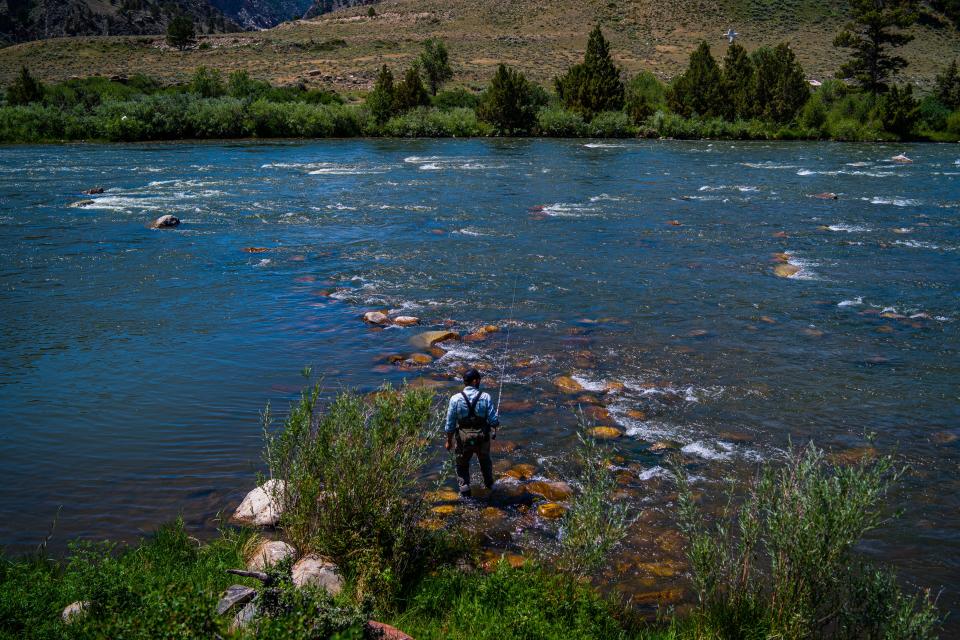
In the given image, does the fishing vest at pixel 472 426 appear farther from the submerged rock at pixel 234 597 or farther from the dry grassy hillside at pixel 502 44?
the dry grassy hillside at pixel 502 44

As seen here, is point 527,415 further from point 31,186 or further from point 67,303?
point 31,186

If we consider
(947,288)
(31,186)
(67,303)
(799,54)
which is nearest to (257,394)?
(67,303)

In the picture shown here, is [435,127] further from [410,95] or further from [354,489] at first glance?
[354,489]

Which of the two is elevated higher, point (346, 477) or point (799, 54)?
point (799, 54)

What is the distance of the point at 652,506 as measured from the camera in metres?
8.53

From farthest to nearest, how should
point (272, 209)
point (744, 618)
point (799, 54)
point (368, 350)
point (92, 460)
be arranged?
point (799, 54) < point (272, 209) < point (368, 350) < point (92, 460) < point (744, 618)

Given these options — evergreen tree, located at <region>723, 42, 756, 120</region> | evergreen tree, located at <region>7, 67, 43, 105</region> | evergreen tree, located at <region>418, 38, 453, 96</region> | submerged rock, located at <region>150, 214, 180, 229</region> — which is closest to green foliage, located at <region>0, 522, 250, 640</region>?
submerged rock, located at <region>150, 214, 180, 229</region>

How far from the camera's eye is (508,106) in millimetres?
64312

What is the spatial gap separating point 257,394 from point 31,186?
29133mm

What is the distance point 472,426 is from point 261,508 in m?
2.44

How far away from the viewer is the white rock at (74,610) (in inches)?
211

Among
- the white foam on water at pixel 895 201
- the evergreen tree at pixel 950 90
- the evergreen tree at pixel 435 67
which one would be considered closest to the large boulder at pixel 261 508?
the white foam on water at pixel 895 201

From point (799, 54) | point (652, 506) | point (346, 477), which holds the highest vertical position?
point (799, 54)

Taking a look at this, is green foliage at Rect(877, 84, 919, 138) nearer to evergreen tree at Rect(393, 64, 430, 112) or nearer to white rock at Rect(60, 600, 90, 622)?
evergreen tree at Rect(393, 64, 430, 112)
